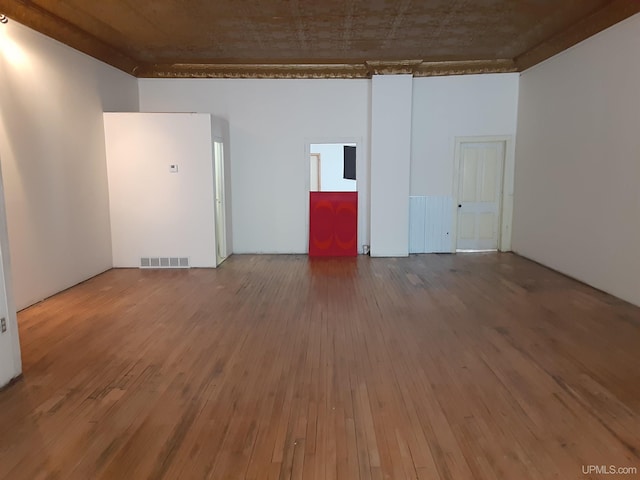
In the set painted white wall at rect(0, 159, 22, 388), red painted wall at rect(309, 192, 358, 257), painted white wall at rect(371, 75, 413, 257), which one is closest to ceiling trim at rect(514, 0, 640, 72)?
painted white wall at rect(371, 75, 413, 257)

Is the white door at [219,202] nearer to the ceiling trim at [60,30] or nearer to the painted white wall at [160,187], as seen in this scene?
the painted white wall at [160,187]

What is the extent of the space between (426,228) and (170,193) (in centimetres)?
451

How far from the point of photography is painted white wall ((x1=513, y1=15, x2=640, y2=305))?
16.6 ft

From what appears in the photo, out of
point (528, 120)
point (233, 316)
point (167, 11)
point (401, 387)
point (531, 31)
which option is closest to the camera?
point (401, 387)

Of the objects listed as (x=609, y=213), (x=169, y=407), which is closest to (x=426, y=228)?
(x=609, y=213)

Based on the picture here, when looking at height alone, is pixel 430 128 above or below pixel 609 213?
above

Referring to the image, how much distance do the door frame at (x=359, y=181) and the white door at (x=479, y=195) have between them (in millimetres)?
1723

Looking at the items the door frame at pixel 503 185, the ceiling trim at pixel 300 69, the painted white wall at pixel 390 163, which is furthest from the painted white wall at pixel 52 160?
the door frame at pixel 503 185

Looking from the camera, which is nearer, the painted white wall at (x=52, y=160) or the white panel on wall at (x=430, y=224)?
the painted white wall at (x=52, y=160)

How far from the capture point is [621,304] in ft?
16.5

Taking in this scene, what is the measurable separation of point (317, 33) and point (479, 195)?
13.6 feet

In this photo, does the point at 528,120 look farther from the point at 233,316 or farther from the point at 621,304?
the point at 233,316

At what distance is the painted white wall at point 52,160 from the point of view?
481 cm

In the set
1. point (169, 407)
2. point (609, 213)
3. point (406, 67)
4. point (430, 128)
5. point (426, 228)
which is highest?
point (406, 67)
